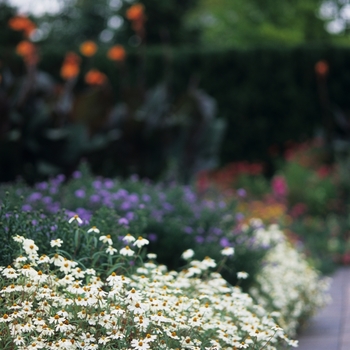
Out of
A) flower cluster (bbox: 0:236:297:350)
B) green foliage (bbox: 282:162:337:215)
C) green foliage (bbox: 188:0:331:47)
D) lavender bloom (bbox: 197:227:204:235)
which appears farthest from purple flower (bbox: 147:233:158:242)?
green foliage (bbox: 188:0:331:47)

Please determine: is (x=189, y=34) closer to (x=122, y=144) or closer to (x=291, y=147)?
(x=291, y=147)

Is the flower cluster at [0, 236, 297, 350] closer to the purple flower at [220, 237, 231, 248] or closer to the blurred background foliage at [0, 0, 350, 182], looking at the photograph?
Answer: the purple flower at [220, 237, 231, 248]

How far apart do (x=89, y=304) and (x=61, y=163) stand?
4587mm

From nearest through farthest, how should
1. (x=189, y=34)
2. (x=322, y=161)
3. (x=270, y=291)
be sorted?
(x=270, y=291) < (x=322, y=161) < (x=189, y=34)

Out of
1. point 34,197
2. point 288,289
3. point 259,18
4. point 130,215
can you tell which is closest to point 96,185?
point 34,197

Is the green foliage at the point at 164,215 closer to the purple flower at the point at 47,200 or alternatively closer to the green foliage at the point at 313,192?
the purple flower at the point at 47,200

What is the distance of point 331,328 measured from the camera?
4.20 m

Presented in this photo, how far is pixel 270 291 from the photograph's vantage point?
395cm

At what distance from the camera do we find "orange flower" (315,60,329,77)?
378 inches

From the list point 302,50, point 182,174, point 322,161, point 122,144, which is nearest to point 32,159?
point 122,144

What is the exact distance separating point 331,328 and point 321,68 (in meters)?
6.08

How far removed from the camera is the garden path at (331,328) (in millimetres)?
3812

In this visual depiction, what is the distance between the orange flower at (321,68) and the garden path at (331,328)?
4.95 metres

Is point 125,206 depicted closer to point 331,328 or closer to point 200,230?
point 200,230
